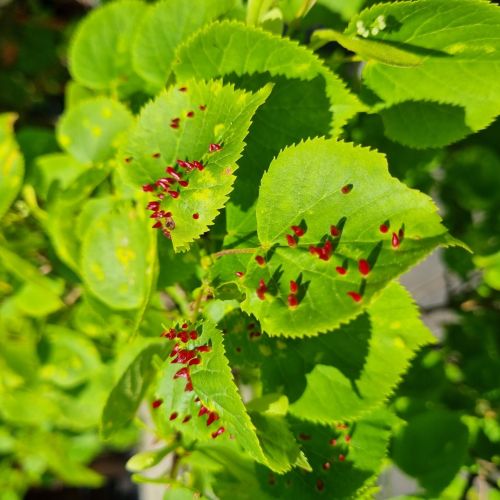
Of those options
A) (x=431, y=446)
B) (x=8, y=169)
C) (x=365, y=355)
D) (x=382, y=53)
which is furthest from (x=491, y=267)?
(x=8, y=169)

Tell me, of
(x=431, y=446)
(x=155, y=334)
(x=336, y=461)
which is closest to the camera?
(x=336, y=461)

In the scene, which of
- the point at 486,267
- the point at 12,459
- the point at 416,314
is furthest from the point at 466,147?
the point at 12,459

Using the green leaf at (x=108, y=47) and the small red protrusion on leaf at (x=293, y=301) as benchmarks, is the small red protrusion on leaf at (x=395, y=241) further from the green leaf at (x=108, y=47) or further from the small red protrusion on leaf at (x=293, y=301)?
the green leaf at (x=108, y=47)

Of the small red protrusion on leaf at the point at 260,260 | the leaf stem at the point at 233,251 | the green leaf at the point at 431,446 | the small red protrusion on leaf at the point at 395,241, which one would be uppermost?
the small red protrusion on leaf at the point at 395,241

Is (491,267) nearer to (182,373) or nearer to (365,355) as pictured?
(365,355)

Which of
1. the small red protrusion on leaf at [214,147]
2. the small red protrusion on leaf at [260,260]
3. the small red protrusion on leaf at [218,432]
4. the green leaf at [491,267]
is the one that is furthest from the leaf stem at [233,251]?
the green leaf at [491,267]

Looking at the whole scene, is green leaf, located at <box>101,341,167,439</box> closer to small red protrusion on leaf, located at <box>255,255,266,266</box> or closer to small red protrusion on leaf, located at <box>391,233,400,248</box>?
small red protrusion on leaf, located at <box>255,255,266,266</box>
